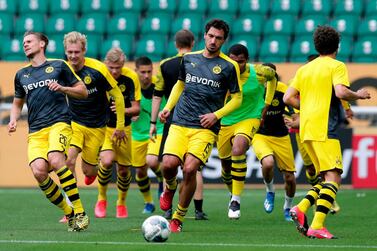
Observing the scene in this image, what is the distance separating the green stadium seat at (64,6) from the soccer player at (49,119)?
12.9m

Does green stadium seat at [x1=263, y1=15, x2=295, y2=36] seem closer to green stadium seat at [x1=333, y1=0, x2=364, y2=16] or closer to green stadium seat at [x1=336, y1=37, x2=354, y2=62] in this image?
green stadium seat at [x1=333, y1=0, x2=364, y2=16]

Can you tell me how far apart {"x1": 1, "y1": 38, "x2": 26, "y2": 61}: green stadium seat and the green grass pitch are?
18.2 ft

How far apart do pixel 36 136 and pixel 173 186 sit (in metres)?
1.90

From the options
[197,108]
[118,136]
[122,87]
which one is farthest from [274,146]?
[197,108]

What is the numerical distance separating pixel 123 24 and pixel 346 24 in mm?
5035

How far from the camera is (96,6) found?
2470 cm

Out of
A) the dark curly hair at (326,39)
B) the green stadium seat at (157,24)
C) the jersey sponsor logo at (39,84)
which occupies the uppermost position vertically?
the dark curly hair at (326,39)

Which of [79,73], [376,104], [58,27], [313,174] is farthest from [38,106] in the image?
[58,27]

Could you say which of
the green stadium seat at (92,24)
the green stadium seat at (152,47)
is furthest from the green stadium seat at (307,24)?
the green stadium seat at (92,24)

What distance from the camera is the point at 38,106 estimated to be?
11.8 metres

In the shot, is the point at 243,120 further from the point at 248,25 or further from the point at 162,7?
the point at 162,7

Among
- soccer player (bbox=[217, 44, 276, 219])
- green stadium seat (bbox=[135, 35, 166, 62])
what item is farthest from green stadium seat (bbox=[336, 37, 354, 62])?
soccer player (bbox=[217, 44, 276, 219])

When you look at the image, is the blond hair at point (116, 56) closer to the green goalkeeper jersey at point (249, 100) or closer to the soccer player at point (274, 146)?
the green goalkeeper jersey at point (249, 100)

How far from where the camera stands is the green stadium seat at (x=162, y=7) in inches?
962
